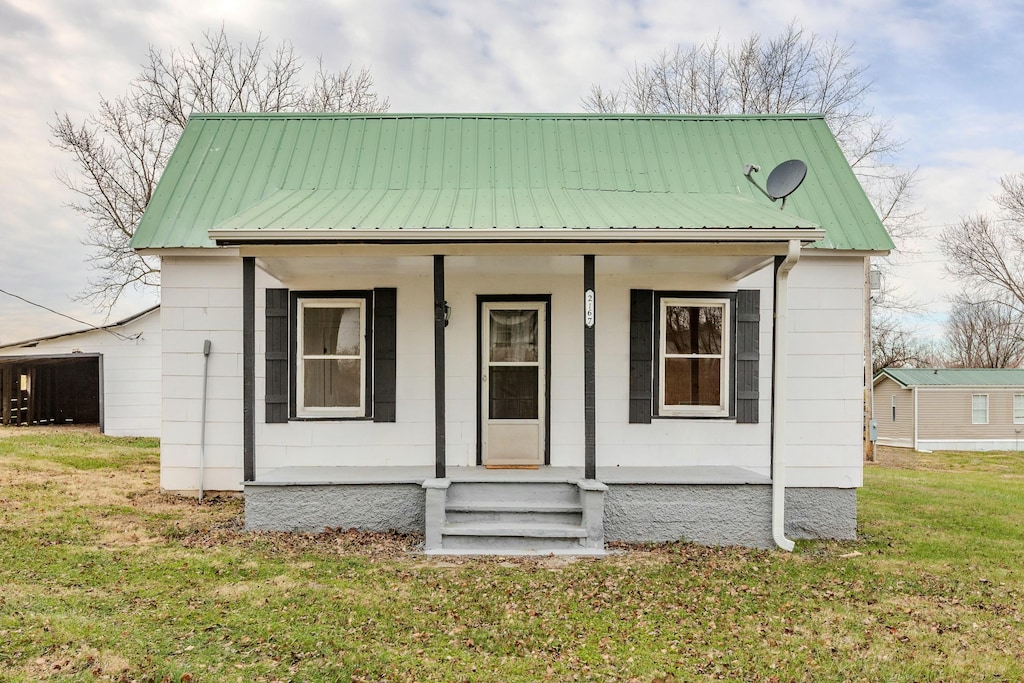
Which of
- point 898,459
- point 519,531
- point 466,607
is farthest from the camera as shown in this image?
point 898,459

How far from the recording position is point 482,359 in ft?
25.9

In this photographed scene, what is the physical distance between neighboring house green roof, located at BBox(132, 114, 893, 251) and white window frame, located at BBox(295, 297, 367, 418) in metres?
1.15

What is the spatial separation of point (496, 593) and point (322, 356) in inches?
151

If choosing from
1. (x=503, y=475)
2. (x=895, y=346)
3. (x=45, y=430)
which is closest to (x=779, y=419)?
(x=503, y=475)

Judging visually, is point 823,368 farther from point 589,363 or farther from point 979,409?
point 979,409

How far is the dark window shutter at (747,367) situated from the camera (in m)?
7.83

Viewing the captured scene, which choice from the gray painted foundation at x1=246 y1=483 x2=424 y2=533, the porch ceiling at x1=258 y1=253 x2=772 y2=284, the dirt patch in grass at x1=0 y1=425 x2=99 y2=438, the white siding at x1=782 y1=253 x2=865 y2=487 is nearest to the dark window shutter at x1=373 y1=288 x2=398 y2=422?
the porch ceiling at x1=258 y1=253 x2=772 y2=284

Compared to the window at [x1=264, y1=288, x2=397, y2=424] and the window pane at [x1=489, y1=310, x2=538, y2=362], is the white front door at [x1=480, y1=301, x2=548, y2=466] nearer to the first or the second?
the window pane at [x1=489, y1=310, x2=538, y2=362]

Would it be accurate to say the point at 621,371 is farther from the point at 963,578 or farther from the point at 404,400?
the point at 963,578

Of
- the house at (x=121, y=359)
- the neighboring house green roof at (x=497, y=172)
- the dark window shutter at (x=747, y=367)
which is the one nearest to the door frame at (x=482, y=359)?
the neighboring house green roof at (x=497, y=172)

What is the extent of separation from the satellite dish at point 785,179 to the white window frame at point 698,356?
1.33m

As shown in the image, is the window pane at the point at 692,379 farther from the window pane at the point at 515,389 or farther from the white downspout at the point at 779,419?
the window pane at the point at 515,389

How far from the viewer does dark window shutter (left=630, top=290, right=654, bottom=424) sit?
7.79 m

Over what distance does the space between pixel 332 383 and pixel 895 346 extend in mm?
36033
